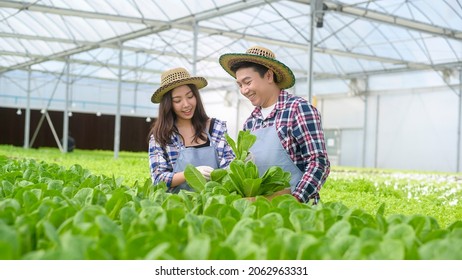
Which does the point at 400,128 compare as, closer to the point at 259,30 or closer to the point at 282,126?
the point at 259,30

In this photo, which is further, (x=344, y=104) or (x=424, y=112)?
(x=344, y=104)

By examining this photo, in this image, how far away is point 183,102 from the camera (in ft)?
11.9

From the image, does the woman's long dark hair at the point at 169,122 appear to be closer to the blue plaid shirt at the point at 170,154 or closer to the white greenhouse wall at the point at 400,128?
the blue plaid shirt at the point at 170,154

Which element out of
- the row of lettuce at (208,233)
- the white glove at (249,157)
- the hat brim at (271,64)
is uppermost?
the hat brim at (271,64)

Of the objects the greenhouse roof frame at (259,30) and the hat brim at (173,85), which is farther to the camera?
the greenhouse roof frame at (259,30)

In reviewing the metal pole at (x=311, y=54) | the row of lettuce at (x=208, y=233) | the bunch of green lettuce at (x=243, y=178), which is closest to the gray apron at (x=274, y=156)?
the bunch of green lettuce at (x=243, y=178)

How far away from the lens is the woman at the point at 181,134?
362 cm

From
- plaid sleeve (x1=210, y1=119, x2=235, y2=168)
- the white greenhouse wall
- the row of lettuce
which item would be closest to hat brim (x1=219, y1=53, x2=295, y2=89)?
plaid sleeve (x1=210, y1=119, x2=235, y2=168)

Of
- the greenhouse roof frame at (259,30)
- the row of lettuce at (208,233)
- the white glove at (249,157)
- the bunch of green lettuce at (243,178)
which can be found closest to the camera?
the row of lettuce at (208,233)

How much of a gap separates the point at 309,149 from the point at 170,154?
3.07 ft

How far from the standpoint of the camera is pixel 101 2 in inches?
565
